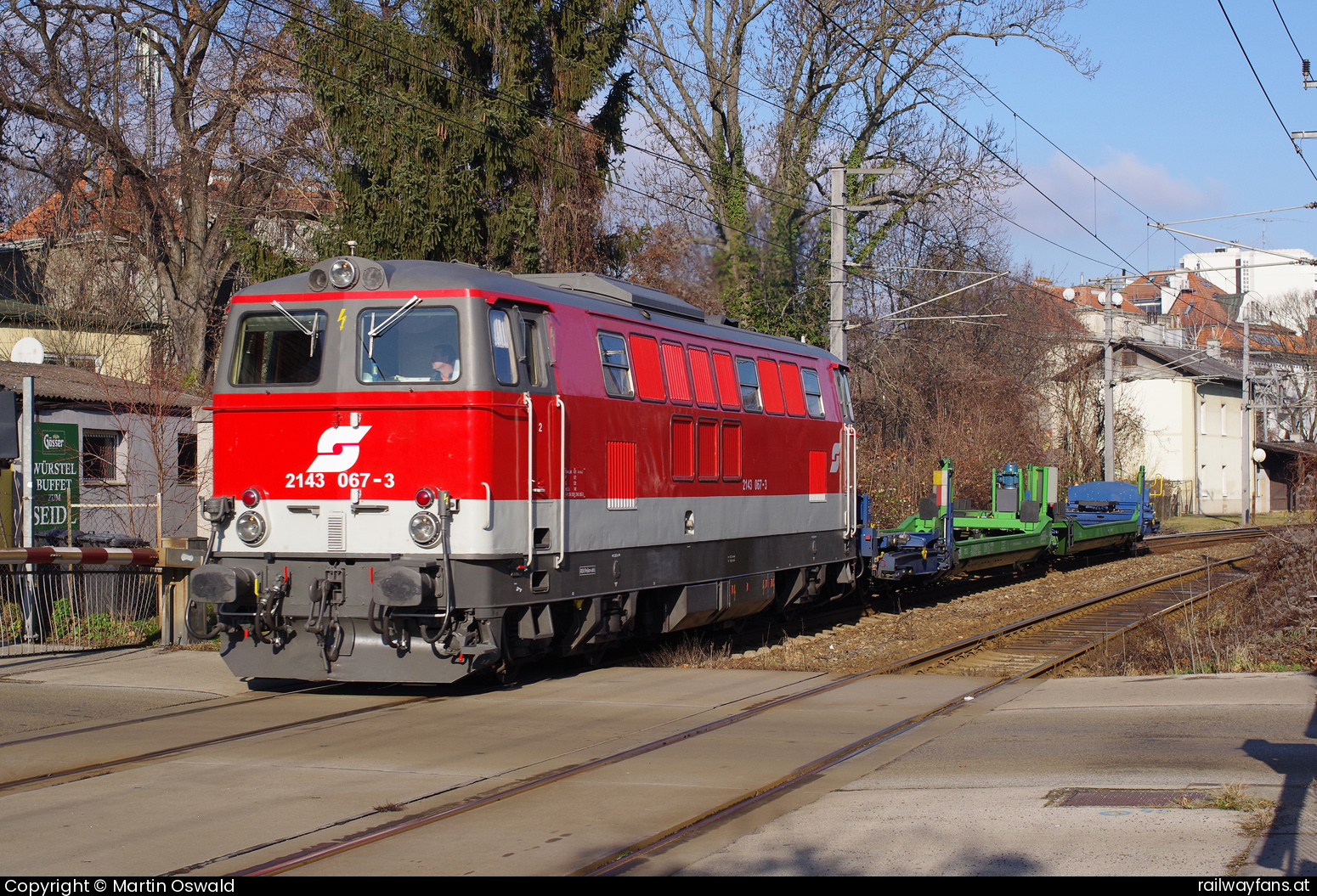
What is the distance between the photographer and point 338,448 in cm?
1059

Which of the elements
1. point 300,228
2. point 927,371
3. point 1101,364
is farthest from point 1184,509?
point 300,228

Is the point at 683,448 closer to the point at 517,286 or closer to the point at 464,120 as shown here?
the point at 517,286

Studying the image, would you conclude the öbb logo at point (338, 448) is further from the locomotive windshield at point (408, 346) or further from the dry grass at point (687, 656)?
the dry grass at point (687, 656)

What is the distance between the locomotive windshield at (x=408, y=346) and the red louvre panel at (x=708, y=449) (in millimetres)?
3787

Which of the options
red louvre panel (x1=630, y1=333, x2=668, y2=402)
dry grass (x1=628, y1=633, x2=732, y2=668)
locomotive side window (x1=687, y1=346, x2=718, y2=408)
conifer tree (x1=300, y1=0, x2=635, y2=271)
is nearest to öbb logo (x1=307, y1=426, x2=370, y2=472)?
red louvre panel (x1=630, y1=333, x2=668, y2=402)

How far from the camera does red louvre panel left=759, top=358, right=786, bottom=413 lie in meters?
15.0

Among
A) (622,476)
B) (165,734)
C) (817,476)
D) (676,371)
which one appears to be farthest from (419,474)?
(817,476)

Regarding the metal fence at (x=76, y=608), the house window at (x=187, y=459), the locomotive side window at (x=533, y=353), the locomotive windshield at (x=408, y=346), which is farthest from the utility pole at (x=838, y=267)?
the locomotive windshield at (x=408, y=346)

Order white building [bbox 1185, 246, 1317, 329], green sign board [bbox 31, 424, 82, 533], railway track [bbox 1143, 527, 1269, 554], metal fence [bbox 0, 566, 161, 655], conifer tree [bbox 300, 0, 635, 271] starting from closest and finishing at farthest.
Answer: metal fence [bbox 0, 566, 161, 655]
green sign board [bbox 31, 424, 82, 533]
conifer tree [bbox 300, 0, 635, 271]
railway track [bbox 1143, 527, 1269, 554]
white building [bbox 1185, 246, 1317, 329]

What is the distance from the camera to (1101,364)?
172 feet

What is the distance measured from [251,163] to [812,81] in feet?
48.3

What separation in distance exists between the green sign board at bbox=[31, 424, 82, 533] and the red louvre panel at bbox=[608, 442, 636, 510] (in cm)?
699

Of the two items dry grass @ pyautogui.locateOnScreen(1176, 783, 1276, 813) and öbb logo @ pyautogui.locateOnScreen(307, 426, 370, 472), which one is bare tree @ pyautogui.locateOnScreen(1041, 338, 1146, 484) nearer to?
öbb logo @ pyautogui.locateOnScreen(307, 426, 370, 472)

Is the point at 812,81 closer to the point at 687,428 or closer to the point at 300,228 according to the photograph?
A: the point at 300,228
